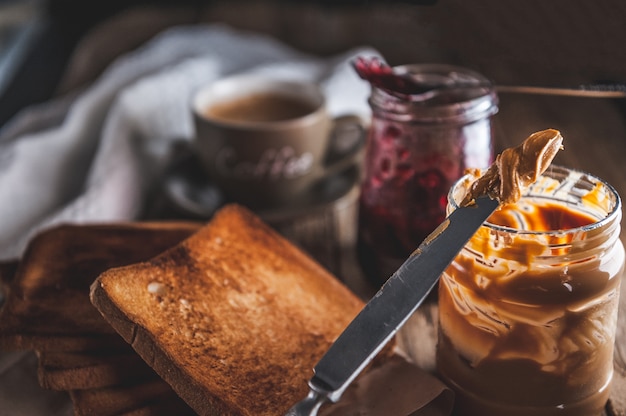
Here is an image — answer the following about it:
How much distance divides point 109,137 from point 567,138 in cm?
113

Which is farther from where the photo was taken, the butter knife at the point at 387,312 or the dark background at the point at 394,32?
the dark background at the point at 394,32

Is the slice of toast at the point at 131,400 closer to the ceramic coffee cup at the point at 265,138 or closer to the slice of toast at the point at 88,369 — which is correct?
the slice of toast at the point at 88,369

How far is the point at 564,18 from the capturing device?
57.4 inches

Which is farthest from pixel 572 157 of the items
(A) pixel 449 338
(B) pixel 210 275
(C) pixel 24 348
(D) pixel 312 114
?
(C) pixel 24 348

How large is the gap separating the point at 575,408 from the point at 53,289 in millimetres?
810

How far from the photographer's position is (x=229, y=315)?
3.36ft

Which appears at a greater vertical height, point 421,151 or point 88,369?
point 421,151

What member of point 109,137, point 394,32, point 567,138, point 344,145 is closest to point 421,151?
point 344,145

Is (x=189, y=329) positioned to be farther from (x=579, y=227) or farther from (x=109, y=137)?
(x=109, y=137)

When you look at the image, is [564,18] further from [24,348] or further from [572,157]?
[24,348]

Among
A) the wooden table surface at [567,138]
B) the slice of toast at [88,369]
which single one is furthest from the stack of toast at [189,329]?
the wooden table surface at [567,138]

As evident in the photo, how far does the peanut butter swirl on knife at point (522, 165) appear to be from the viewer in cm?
83

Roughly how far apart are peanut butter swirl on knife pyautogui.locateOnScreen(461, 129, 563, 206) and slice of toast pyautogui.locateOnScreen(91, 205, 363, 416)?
1.21ft

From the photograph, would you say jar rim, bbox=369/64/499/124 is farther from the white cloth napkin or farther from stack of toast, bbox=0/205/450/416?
the white cloth napkin
